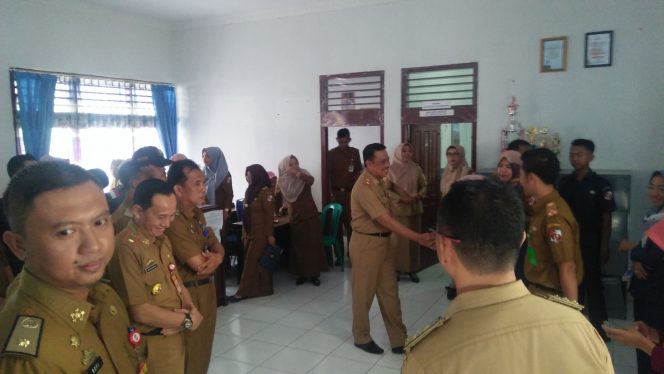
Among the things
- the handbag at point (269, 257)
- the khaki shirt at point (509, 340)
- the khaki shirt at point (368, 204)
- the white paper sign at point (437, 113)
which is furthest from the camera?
the white paper sign at point (437, 113)

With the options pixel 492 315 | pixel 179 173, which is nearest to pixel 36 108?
pixel 179 173

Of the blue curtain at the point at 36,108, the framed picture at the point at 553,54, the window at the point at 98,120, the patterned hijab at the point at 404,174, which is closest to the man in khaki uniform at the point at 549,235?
the patterned hijab at the point at 404,174

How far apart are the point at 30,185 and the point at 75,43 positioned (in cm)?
603

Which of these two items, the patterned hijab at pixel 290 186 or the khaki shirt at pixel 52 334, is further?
the patterned hijab at pixel 290 186

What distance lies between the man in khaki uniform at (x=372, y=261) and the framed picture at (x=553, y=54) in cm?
278

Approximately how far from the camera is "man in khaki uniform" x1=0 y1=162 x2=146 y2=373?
1019mm

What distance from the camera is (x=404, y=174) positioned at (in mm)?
5336

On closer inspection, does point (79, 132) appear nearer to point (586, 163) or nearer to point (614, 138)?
point (586, 163)

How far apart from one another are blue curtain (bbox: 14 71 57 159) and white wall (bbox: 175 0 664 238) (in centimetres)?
229

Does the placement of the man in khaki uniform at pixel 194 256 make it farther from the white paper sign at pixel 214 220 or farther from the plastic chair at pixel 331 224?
the plastic chair at pixel 331 224

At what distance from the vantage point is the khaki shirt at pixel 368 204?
3295mm

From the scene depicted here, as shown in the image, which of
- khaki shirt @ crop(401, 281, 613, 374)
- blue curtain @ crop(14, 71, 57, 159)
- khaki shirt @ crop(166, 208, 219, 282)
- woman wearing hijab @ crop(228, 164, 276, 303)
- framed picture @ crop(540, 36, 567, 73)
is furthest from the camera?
blue curtain @ crop(14, 71, 57, 159)

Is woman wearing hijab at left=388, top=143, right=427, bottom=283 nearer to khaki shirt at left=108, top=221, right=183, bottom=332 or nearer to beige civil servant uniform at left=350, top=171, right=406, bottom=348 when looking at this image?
beige civil servant uniform at left=350, top=171, right=406, bottom=348

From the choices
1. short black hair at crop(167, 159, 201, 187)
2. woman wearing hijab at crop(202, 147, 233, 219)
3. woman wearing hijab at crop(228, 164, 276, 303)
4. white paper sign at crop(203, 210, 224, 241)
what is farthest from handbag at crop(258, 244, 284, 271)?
short black hair at crop(167, 159, 201, 187)
